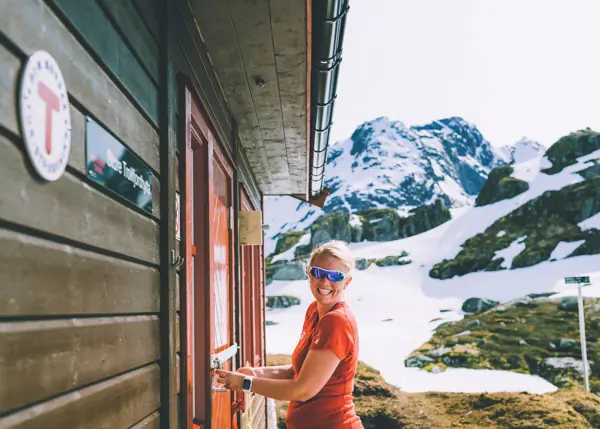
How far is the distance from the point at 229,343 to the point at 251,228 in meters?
1.23

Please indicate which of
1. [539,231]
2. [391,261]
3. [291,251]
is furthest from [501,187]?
[291,251]

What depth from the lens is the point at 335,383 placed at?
2.26 metres

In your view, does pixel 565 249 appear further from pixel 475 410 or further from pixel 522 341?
pixel 475 410

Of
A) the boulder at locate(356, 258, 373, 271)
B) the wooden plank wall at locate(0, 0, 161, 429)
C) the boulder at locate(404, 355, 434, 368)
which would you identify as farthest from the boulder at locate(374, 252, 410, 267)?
the wooden plank wall at locate(0, 0, 161, 429)

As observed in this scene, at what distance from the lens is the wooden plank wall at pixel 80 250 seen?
1101 mm

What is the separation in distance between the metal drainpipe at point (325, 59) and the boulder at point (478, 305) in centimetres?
3223

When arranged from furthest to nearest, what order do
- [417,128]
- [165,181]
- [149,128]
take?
[417,128], [165,181], [149,128]

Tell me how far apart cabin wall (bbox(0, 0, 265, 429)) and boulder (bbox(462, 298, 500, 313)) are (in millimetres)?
34787

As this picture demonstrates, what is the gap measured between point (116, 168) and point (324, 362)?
3.38 ft

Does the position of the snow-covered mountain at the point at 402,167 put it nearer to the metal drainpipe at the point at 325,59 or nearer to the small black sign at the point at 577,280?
the small black sign at the point at 577,280

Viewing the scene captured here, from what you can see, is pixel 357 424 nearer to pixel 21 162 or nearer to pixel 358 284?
pixel 21 162

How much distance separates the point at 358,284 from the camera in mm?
50531

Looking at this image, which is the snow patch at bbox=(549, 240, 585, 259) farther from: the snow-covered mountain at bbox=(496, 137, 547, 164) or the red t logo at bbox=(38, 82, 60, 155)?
the snow-covered mountain at bbox=(496, 137, 547, 164)

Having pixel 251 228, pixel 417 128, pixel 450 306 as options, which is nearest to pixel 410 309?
pixel 450 306
